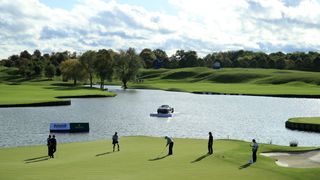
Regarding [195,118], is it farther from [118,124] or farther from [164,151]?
[164,151]

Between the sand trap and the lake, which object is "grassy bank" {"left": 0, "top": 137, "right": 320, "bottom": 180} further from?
the lake

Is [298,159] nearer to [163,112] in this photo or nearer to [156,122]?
[156,122]

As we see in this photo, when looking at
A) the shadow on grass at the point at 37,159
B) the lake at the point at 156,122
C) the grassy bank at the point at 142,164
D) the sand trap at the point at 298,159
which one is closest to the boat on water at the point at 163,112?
the lake at the point at 156,122

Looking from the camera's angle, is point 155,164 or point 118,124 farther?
point 118,124

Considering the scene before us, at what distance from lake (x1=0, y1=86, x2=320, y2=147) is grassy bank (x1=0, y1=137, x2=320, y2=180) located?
1634 centimetres

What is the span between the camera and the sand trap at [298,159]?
45219 mm

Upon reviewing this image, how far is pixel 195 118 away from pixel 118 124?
2016 centimetres

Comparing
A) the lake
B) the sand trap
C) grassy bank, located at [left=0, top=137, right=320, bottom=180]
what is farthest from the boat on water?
the sand trap

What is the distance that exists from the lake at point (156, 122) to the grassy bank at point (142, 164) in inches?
643

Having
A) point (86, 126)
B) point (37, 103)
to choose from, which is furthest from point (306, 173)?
point (37, 103)

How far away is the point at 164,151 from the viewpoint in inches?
2077

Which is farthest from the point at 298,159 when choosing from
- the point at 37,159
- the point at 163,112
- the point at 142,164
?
the point at 163,112

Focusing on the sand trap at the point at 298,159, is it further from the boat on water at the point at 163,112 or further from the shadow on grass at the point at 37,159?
the boat on water at the point at 163,112

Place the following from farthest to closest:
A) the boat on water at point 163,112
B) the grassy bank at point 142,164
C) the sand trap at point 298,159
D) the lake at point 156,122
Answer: the boat on water at point 163,112, the lake at point 156,122, the sand trap at point 298,159, the grassy bank at point 142,164
